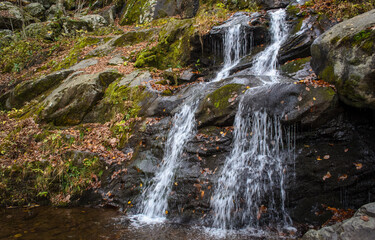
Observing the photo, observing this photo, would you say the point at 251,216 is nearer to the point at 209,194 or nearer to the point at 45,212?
the point at 209,194

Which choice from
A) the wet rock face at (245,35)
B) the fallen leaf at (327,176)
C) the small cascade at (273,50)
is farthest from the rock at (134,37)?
the fallen leaf at (327,176)

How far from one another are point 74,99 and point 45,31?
10093 millimetres

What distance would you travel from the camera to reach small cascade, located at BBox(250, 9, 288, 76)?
783 cm

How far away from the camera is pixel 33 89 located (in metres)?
10.7

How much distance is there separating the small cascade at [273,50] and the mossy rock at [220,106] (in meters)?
2.25

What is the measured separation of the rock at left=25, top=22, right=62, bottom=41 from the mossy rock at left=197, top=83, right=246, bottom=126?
14.7 m

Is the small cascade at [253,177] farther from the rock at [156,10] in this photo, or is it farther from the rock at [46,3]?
the rock at [46,3]

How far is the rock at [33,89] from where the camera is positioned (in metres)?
10.6

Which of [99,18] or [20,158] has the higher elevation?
[99,18]

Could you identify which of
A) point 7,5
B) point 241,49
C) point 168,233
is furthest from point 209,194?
point 7,5

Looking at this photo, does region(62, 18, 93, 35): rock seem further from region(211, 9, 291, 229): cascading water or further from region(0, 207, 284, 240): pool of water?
region(211, 9, 291, 229): cascading water

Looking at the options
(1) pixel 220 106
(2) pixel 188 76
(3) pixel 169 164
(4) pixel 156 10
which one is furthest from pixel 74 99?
(4) pixel 156 10

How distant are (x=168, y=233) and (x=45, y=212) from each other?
10.7 ft

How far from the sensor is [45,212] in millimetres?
5227
